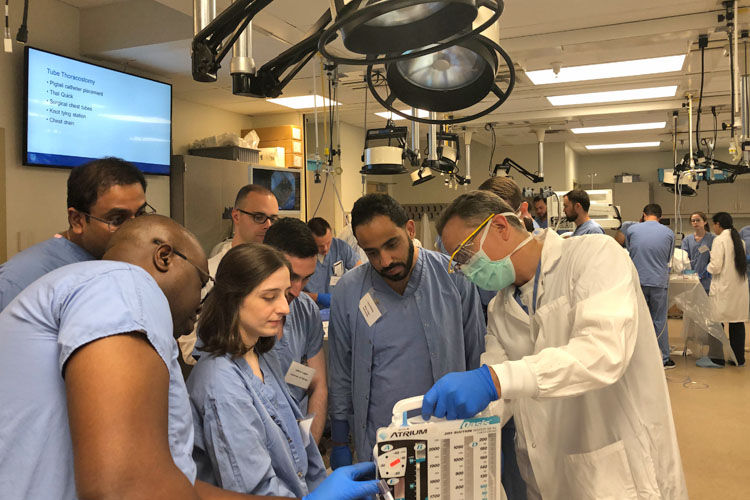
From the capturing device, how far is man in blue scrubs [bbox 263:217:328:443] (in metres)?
1.88

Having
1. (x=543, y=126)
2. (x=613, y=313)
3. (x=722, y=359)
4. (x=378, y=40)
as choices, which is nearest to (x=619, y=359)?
(x=613, y=313)

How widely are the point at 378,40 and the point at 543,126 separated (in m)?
6.79

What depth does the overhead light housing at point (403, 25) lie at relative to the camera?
2.60ft

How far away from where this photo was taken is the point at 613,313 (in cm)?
125

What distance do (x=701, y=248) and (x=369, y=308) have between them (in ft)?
20.3

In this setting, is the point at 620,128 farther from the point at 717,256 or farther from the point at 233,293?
the point at 233,293

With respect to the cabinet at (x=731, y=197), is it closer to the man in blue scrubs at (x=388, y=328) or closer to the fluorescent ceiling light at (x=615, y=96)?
the fluorescent ceiling light at (x=615, y=96)

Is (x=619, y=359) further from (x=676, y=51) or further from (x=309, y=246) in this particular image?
(x=676, y=51)

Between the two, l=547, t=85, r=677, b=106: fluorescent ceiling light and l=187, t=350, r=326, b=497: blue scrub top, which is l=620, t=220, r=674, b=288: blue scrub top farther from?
l=187, t=350, r=326, b=497: blue scrub top

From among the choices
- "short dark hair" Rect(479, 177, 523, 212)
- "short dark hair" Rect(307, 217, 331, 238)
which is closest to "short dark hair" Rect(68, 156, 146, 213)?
"short dark hair" Rect(479, 177, 523, 212)

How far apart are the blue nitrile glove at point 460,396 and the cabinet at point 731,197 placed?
34.6ft

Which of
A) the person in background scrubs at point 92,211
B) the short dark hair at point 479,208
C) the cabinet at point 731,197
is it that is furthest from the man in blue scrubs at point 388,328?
the cabinet at point 731,197

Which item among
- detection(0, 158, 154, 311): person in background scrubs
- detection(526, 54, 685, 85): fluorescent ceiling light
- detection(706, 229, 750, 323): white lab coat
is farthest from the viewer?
detection(706, 229, 750, 323): white lab coat

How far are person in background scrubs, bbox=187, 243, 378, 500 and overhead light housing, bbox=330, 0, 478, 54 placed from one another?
731 millimetres
